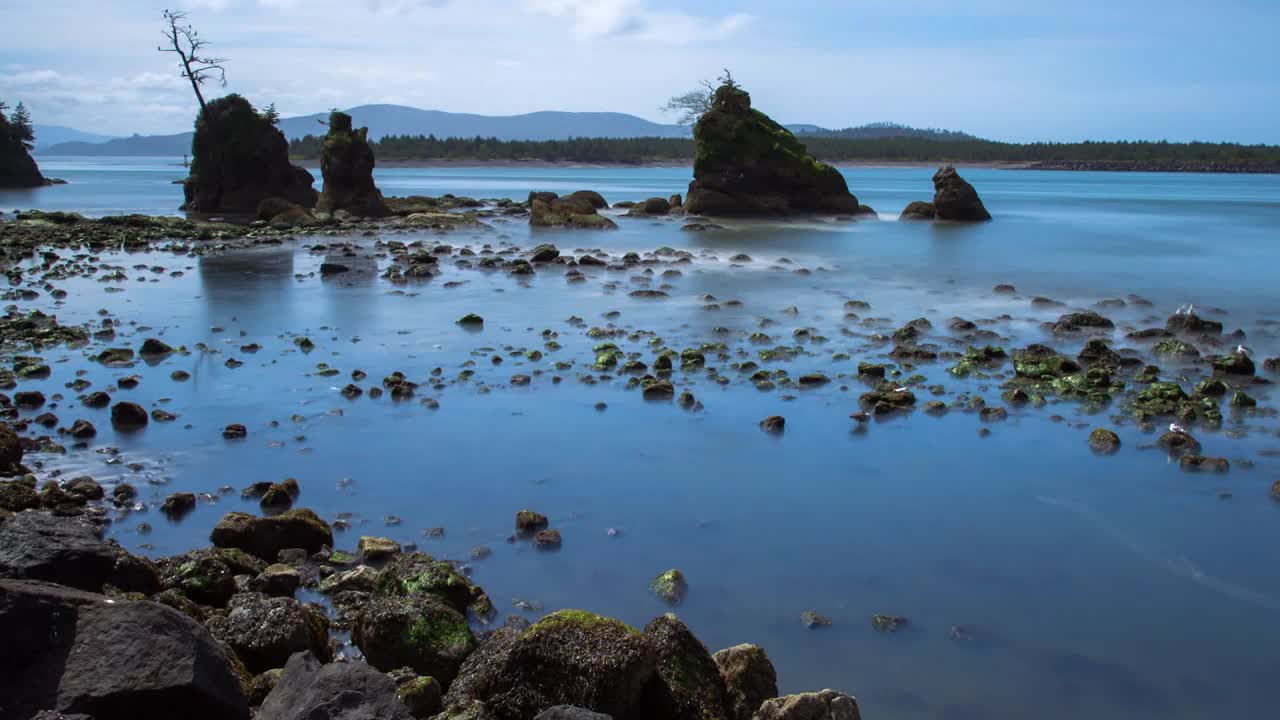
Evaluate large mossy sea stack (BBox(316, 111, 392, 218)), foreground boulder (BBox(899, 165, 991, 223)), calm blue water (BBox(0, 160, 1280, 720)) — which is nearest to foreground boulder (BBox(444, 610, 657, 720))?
calm blue water (BBox(0, 160, 1280, 720))

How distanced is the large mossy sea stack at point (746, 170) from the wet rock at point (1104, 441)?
1528 inches

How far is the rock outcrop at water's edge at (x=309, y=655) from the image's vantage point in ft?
15.4

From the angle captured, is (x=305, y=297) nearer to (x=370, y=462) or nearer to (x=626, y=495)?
(x=370, y=462)

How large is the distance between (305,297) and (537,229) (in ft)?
68.1

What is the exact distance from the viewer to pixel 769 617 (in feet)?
24.2

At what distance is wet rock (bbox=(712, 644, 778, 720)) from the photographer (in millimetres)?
5602

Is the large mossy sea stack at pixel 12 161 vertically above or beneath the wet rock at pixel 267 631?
above

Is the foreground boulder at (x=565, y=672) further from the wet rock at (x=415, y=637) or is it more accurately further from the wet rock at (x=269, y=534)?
the wet rock at (x=269, y=534)

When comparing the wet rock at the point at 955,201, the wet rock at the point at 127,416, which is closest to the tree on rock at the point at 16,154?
the wet rock at the point at 955,201

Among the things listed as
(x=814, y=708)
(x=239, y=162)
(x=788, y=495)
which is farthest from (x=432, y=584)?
(x=239, y=162)

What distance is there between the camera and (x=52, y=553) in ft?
19.9

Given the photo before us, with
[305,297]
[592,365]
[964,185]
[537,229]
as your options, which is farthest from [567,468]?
[964,185]

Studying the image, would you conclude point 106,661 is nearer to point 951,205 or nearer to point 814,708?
point 814,708

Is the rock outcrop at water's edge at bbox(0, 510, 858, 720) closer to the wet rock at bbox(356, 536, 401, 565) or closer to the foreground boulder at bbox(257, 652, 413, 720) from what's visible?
the foreground boulder at bbox(257, 652, 413, 720)
